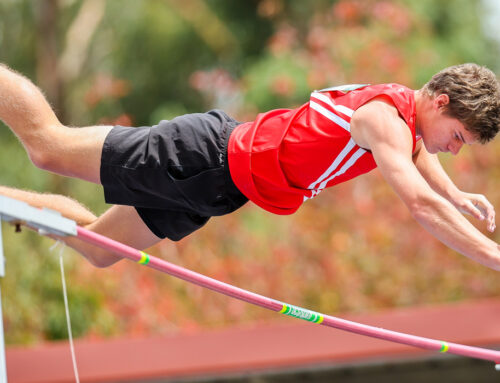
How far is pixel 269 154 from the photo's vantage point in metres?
2.73

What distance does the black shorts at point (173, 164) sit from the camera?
9.18ft

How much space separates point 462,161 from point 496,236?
0.71 metres

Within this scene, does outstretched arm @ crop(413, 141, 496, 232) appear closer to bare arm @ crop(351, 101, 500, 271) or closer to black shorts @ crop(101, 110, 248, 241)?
bare arm @ crop(351, 101, 500, 271)

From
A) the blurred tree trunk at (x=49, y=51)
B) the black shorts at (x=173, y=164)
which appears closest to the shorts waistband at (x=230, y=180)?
the black shorts at (x=173, y=164)

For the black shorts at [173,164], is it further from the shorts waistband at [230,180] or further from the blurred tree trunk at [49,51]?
the blurred tree trunk at [49,51]

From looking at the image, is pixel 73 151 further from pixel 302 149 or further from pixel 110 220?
pixel 302 149

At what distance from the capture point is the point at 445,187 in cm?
289

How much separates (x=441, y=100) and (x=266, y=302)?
0.86 m

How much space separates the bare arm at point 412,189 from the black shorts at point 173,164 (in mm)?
552

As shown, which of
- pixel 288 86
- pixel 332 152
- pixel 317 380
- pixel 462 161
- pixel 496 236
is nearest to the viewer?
pixel 332 152

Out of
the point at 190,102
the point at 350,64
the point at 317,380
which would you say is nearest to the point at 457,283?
the point at 317,380

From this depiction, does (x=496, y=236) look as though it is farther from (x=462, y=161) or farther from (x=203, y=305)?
(x=203, y=305)

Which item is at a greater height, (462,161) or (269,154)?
(462,161)

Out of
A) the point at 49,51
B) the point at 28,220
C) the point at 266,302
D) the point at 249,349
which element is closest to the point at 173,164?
the point at 266,302
